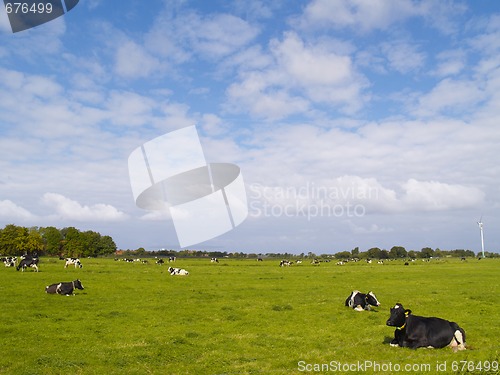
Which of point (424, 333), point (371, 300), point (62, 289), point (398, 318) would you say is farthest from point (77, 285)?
point (424, 333)

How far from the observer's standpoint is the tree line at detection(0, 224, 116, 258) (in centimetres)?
10825

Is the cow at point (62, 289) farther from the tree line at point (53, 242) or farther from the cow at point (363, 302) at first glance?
the tree line at point (53, 242)

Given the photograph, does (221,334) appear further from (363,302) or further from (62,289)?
(62,289)

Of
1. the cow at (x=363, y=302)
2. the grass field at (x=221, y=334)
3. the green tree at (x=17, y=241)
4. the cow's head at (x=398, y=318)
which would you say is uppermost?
the green tree at (x=17, y=241)

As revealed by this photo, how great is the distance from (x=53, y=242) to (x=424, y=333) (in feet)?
436

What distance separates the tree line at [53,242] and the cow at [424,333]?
115771 millimetres

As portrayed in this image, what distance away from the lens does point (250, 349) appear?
12.8 m

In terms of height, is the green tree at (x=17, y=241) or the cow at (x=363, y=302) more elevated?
the green tree at (x=17, y=241)

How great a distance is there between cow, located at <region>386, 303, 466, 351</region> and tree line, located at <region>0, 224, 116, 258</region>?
116 meters

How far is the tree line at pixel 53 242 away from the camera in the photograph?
108250mm

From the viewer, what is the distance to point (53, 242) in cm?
12688

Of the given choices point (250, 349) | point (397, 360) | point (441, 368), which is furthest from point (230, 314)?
point (441, 368)

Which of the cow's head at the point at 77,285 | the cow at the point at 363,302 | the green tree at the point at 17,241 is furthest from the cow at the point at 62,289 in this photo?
the green tree at the point at 17,241

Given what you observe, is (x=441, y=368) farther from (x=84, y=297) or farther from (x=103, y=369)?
(x=84, y=297)
